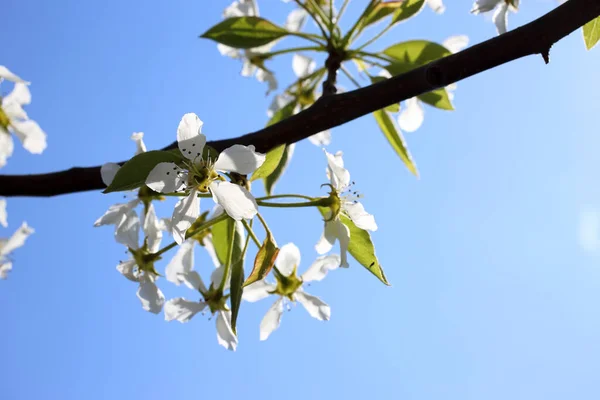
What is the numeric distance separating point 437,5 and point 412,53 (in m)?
0.16

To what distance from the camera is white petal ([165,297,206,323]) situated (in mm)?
1604

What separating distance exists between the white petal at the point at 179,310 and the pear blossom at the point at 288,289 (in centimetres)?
15

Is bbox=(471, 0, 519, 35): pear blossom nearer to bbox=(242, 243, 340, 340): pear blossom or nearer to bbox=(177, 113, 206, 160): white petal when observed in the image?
bbox=(242, 243, 340, 340): pear blossom

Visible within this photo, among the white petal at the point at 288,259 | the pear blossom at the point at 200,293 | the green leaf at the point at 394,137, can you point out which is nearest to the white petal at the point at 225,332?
the pear blossom at the point at 200,293

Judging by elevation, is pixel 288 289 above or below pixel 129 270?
below

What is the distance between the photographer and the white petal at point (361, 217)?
4.30 ft

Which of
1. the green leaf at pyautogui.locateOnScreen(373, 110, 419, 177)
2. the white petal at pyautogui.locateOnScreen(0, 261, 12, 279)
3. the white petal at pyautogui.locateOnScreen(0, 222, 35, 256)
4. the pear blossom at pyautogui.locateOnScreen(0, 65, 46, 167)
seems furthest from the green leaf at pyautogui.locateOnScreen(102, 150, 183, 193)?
the white petal at pyautogui.locateOnScreen(0, 222, 35, 256)

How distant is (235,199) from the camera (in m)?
1.12

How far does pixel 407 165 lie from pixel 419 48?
0.38 m

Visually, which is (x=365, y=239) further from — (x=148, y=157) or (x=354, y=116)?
(x=148, y=157)

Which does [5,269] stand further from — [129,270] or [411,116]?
[411,116]

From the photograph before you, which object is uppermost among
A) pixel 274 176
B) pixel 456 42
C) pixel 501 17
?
pixel 456 42

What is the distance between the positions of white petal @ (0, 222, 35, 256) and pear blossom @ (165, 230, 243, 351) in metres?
1.50

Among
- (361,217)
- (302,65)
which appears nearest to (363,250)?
(361,217)
